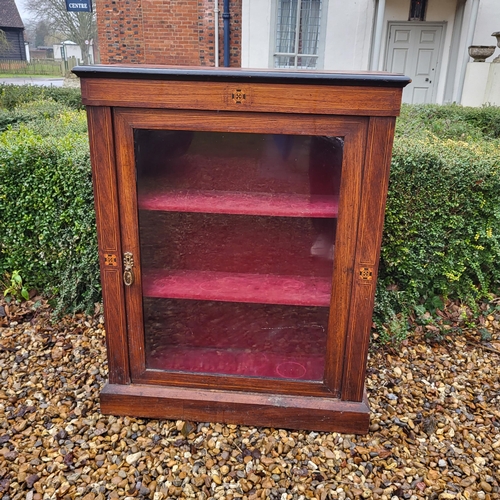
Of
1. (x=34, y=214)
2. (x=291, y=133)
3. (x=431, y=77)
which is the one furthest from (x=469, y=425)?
(x=431, y=77)

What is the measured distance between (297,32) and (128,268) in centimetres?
838

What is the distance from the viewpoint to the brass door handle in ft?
6.59


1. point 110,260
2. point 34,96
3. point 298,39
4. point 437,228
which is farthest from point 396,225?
point 34,96

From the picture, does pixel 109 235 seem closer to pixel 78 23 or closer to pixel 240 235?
pixel 240 235

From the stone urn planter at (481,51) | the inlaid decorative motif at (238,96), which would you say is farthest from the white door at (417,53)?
the inlaid decorative motif at (238,96)

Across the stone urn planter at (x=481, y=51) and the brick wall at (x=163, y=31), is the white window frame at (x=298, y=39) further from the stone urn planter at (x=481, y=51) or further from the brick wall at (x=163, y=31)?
the stone urn planter at (x=481, y=51)

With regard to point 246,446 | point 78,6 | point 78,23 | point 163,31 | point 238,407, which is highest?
point 78,23

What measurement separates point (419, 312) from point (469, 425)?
0.87 metres

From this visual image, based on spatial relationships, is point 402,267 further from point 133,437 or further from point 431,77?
point 431,77

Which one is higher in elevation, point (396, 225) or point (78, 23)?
point (78, 23)

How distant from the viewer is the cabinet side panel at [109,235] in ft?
6.03

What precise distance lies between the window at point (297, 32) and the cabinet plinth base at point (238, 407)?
26.4ft

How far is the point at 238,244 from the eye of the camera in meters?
2.36

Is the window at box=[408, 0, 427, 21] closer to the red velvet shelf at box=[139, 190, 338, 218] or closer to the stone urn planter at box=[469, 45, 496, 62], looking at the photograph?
the stone urn planter at box=[469, 45, 496, 62]
